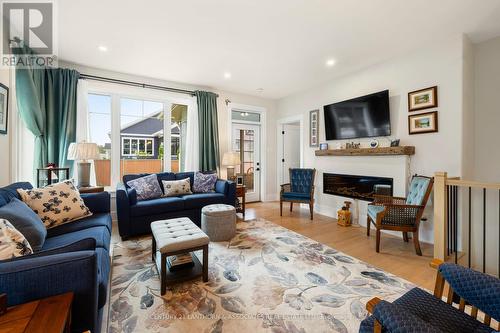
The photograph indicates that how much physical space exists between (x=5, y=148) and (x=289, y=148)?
5106 millimetres

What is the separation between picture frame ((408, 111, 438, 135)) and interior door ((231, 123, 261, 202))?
3235 millimetres

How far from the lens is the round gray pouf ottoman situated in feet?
9.74

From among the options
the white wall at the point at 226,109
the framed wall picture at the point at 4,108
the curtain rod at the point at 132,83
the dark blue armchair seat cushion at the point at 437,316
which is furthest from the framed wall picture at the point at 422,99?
the framed wall picture at the point at 4,108

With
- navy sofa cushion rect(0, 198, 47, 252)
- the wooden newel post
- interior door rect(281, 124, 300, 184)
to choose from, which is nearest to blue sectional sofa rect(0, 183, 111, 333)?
navy sofa cushion rect(0, 198, 47, 252)

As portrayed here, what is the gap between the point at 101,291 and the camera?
127cm

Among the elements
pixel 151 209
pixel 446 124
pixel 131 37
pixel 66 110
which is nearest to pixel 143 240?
pixel 151 209

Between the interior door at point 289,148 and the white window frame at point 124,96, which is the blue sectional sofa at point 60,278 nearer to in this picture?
the white window frame at point 124,96

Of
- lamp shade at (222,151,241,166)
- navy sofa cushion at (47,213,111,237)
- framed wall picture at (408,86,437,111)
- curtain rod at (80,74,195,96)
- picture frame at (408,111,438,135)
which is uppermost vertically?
curtain rod at (80,74,195,96)

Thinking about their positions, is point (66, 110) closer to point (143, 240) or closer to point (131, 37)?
point (131, 37)

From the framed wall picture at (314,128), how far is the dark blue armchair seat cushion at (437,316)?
366cm

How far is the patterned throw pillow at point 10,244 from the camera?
3.62 ft

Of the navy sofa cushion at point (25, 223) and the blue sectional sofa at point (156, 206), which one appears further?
the blue sectional sofa at point (156, 206)

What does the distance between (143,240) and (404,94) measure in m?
4.31

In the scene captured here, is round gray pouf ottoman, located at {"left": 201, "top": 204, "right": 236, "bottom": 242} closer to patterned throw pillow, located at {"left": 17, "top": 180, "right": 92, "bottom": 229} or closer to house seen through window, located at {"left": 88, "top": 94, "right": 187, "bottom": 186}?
patterned throw pillow, located at {"left": 17, "top": 180, "right": 92, "bottom": 229}
